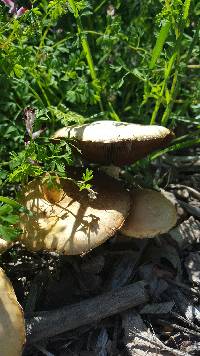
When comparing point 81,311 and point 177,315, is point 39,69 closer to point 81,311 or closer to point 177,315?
point 81,311

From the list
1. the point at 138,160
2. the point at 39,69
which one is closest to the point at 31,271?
the point at 138,160

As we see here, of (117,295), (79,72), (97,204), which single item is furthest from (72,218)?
(79,72)

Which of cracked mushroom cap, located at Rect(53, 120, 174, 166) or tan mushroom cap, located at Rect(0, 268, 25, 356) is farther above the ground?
cracked mushroom cap, located at Rect(53, 120, 174, 166)

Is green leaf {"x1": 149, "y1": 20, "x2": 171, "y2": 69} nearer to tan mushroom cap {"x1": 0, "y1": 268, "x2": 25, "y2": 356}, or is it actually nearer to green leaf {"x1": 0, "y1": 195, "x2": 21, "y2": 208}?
green leaf {"x1": 0, "y1": 195, "x2": 21, "y2": 208}

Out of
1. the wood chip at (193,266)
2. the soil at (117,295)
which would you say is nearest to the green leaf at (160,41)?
the soil at (117,295)

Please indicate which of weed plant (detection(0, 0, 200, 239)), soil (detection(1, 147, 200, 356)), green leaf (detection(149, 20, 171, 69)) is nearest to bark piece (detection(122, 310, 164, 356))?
soil (detection(1, 147, 200, 356))

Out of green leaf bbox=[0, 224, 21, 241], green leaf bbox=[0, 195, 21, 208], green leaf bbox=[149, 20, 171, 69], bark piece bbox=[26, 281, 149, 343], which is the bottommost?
bark piece bbox=[26, 281, 149, 343]
